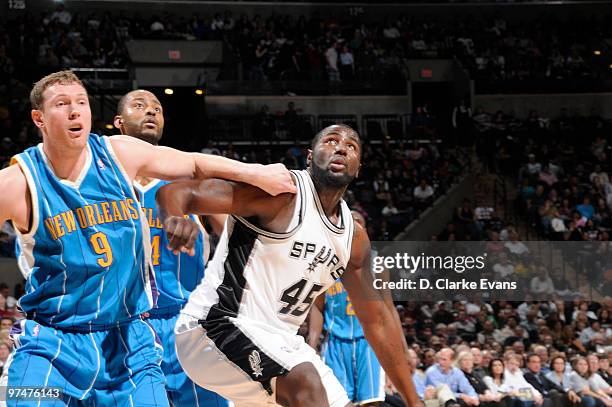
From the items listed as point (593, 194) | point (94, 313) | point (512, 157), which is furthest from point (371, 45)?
point (94, 313)

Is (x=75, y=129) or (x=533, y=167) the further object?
(x=533, y=167)

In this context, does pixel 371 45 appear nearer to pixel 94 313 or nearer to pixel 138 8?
pixel 138 8

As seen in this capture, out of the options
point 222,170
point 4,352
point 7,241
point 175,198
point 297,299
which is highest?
point 222,170

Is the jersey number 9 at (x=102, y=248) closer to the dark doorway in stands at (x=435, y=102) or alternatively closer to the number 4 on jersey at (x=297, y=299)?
the number 4 on jersey at (x=297, y=299)

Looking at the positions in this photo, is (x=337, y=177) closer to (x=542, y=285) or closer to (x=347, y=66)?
(x=542, y=285)

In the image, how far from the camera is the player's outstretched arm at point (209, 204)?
321 centimetres

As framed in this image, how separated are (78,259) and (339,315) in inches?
182

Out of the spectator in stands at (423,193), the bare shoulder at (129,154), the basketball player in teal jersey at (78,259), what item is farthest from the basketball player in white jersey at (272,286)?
the spectator in stands at (423,193)

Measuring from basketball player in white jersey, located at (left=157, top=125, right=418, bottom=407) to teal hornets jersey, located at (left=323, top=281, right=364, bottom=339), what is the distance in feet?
10.9

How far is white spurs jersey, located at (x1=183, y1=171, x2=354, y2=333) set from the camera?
407 cm

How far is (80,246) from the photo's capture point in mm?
3352

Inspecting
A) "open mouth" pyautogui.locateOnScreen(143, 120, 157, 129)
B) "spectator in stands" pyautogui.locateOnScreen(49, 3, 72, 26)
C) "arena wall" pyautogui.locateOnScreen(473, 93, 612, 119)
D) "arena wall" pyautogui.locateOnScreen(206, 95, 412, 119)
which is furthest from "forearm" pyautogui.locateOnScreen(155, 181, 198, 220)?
"arena wall" pyautogui.locateOnScreen(473, 93, 612, 119)

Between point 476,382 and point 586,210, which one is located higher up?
point 586,210

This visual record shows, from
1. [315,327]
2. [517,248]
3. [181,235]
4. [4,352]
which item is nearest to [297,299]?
[181,235]
